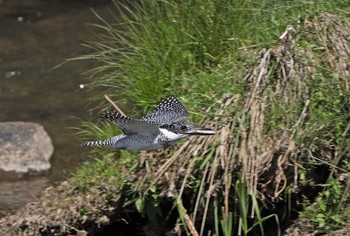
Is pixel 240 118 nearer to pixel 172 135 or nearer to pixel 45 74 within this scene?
pixel 172 135

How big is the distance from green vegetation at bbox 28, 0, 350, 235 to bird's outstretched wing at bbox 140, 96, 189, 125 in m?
0.17

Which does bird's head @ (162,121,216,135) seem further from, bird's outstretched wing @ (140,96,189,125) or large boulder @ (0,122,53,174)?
large boulder @ (0,122,53,174)

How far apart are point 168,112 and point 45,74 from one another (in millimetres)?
3549

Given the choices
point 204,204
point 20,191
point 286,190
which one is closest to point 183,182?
point 204,204

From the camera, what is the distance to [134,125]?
4.36m

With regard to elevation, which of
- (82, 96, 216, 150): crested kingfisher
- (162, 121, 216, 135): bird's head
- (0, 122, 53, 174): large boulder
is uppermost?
(162, 121, 216, 135): bird's head

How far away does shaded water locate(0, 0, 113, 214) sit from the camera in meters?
6.57

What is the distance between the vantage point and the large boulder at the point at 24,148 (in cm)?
663

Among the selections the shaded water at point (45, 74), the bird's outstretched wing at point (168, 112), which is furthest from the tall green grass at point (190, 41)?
the shaded water at point (45, 74)

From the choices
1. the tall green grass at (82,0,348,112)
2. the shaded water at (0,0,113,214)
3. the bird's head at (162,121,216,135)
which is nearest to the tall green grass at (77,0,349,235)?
the tall green grass at (82,0,348,112)

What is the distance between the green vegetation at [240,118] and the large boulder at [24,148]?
1.25 metres

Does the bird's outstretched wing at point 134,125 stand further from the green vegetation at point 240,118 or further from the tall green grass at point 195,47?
the tall green grass at point 195,47

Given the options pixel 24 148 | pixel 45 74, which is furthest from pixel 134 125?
pixel 45 74

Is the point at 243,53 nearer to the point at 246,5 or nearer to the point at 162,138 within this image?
the point at 246,5
